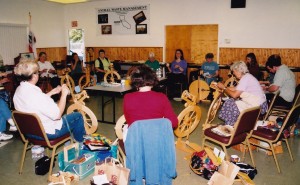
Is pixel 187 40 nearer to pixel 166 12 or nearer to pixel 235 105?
pixel 166 12

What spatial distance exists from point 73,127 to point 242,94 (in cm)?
217

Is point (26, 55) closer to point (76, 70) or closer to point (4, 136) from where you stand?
point (76, 70)

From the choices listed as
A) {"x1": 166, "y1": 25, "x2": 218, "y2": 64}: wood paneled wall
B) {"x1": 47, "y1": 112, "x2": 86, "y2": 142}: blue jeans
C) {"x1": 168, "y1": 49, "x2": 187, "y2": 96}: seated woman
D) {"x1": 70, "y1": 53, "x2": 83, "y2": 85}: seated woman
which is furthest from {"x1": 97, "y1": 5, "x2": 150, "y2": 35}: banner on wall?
{"x1": 47, "y1": 112, "x2": 86, "y2": 142}: blue jeans

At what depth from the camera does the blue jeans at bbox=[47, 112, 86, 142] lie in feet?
9.74

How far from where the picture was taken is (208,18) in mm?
8117

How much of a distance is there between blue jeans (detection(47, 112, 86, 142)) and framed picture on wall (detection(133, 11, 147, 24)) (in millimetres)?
6414

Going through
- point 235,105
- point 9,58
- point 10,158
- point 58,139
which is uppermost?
point 9,58

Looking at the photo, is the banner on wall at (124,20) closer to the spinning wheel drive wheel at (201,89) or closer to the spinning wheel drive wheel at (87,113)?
the spinning wheel drive wheel at (201,89)

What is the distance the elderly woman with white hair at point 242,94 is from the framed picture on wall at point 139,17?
6.11 metres

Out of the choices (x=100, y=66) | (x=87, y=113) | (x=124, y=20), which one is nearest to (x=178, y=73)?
(x=100, y=66)

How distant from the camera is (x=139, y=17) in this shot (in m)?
9.11

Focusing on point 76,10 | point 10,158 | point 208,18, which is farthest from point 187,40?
point 10,158

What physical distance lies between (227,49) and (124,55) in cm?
364

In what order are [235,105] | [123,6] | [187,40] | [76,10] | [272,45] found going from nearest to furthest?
[235,105]
[272,45]
[187,40]
[123,6]
[76,10]
